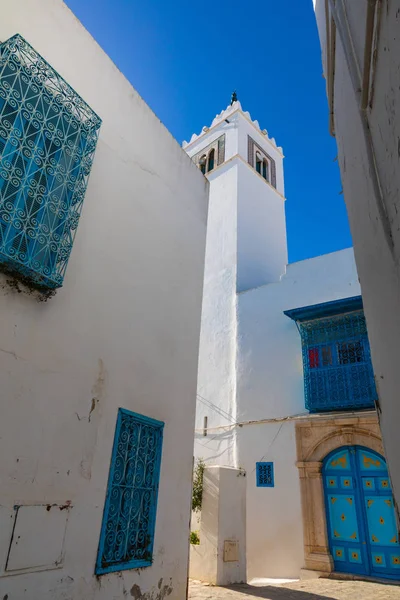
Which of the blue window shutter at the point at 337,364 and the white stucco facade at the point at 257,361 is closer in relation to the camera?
the blue window shutter at the point at 337,364

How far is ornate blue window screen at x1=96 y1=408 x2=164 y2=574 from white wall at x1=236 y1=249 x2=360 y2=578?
15.8 feet

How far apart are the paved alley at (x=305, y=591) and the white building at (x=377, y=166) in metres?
3.46

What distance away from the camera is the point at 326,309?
28.1ft

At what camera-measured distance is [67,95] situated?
3.87 metres

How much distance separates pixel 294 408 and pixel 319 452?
0.96 m

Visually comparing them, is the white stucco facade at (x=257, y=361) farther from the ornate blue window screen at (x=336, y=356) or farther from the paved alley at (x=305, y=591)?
the paved alley at (x=305, y=591)

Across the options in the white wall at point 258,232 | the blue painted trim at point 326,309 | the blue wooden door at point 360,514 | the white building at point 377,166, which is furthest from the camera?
the white wall at point 258,232

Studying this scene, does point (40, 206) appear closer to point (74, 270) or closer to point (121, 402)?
point (74, 270)

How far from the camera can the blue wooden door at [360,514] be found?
22.9 ft

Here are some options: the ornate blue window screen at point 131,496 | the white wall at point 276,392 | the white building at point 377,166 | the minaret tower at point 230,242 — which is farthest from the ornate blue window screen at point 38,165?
the minaret tower at point 230,242

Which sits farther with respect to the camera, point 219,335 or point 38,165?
point 219,335

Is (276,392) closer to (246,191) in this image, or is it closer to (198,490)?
(198,490)

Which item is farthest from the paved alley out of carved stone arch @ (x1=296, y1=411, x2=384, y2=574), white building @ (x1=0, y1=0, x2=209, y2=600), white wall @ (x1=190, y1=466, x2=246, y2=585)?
white building @ (x1=0, y1=0, x2=209, y2=600)

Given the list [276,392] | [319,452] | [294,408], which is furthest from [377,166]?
[276,392]
